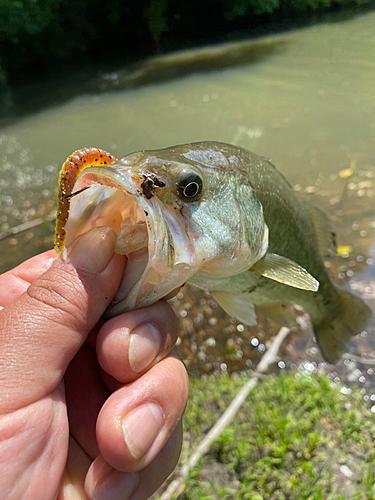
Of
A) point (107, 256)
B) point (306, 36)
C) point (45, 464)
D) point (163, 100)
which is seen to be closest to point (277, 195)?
point (107, 256)

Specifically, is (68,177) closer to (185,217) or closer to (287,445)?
(185,217)

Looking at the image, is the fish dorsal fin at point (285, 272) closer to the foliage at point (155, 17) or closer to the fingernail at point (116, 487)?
the fingernail at point (116, 487)

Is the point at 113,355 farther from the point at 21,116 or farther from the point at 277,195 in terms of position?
the point at 21,116

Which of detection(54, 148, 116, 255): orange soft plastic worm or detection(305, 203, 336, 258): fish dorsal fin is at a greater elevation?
detection(54, 148, 116, 255): orange soft plastic worm

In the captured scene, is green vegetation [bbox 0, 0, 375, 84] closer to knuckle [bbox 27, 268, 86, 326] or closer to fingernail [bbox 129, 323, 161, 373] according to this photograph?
knuckle [bbox 27, 268, 86, 326]

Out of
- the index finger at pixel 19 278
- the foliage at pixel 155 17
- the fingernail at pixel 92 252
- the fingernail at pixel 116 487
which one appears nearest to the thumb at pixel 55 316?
the fingernail at pixel 92 252

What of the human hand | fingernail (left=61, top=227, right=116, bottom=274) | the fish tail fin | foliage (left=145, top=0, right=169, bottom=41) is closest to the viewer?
the human hand

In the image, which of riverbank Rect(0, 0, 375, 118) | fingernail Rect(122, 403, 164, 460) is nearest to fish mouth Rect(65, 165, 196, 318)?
fingernail Rect(122, 403, 164, 460)
